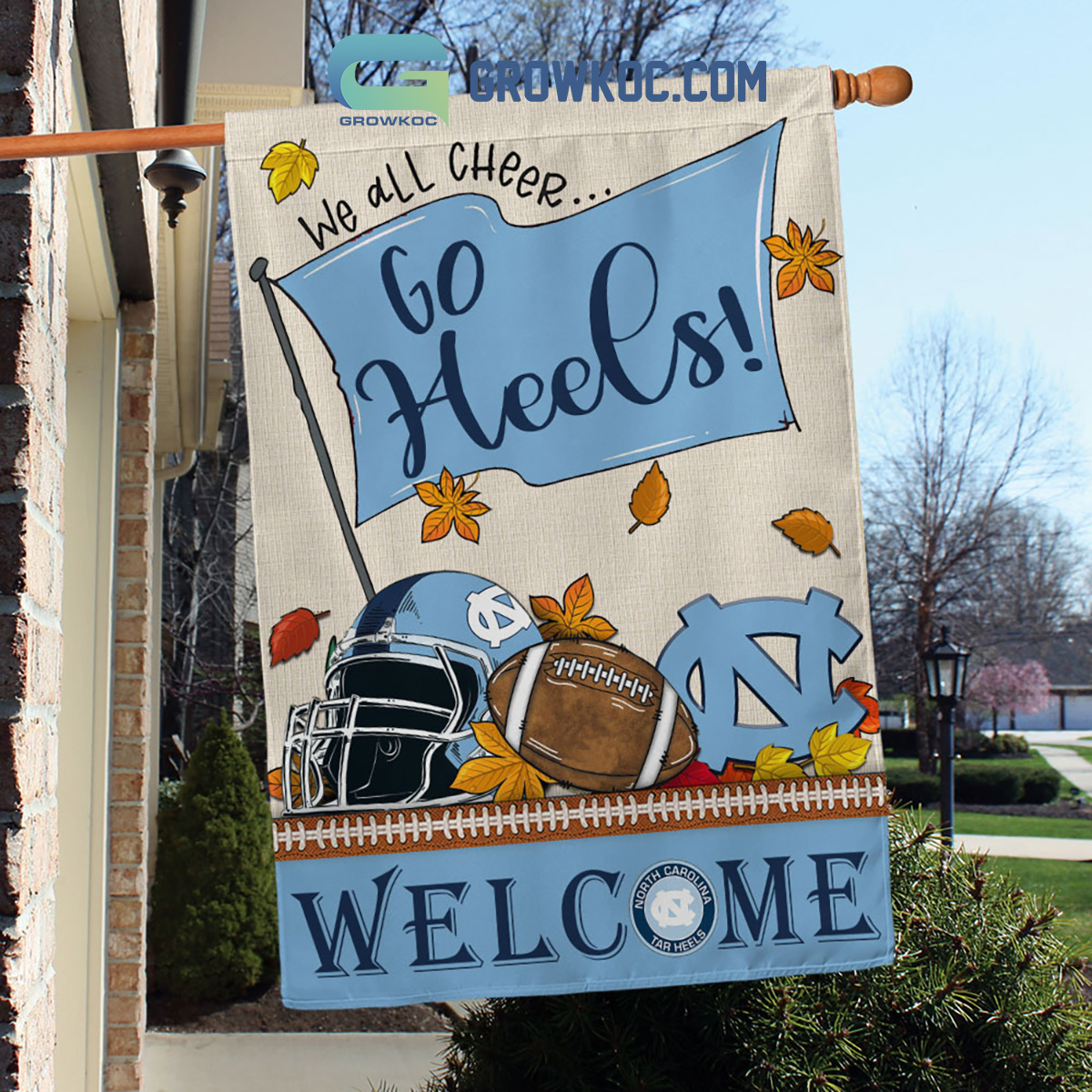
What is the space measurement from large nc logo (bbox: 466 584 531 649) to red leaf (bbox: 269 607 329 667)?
0.26 meters

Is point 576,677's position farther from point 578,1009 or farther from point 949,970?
point 949,970

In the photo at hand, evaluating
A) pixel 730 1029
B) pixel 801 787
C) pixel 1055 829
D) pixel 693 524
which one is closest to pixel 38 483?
pixel 693 524

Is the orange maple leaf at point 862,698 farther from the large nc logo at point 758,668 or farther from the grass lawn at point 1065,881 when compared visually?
the grass lawn at point 1065,881

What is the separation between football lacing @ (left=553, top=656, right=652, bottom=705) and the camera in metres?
1.84

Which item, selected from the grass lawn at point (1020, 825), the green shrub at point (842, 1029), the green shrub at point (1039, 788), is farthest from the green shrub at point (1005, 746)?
the green shrub at point (842, 1029)

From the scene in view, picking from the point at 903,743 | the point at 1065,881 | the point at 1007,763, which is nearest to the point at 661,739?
the point at 1065,881

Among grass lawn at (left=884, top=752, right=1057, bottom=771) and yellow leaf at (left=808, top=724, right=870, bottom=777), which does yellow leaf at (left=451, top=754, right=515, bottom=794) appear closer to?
yellow leaf at (left=808, top=724, right=870, bottom=777)

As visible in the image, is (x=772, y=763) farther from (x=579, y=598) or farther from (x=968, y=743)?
(x=968, y=743)

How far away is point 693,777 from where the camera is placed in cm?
185

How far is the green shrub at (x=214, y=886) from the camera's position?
613 cm

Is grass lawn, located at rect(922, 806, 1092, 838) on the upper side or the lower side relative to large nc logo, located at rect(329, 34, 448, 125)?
lower

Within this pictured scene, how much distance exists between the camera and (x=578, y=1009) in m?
2.78

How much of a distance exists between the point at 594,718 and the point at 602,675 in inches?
3.0

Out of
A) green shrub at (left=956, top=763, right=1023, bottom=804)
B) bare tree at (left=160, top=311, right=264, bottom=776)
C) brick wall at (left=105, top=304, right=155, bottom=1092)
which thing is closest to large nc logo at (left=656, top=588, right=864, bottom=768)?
brick wall at (left=105, top=304, right=155, bottom=1092)
